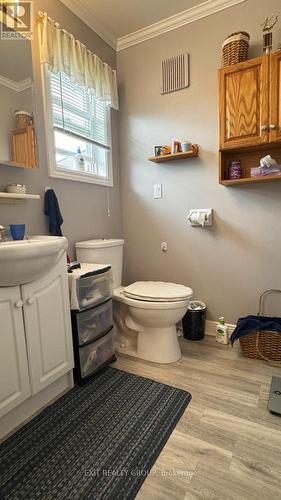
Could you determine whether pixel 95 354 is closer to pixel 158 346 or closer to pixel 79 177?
pixel 158 346

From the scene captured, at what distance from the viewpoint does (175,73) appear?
2.10m

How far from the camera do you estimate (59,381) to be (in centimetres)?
148

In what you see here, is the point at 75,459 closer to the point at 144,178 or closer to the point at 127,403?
the point at 127,403

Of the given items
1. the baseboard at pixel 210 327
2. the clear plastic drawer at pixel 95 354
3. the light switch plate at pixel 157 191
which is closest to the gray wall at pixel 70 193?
the light switch plate at pixel 157 191

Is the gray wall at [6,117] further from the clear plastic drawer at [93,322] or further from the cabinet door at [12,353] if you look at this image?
the clear plastic drawer at [93,322]

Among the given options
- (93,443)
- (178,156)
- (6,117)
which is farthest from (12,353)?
(178,156)

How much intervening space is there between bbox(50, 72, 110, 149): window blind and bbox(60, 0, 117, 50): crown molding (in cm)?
49

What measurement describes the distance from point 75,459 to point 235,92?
221 cm

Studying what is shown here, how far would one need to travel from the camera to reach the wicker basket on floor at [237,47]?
1698mm

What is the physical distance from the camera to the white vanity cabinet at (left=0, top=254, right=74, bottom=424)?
1136 millimetres

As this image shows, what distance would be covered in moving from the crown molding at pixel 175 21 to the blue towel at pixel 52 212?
1.61 metres

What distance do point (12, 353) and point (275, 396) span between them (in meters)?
1.38

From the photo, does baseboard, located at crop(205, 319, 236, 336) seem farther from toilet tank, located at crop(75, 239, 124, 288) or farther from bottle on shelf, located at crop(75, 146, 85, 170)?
bottle on shelf, located at crop(75, 146, 85, 170)

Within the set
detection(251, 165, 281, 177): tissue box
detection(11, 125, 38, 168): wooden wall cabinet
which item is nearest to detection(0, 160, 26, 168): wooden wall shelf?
detection(11, 125, 38, 168): wooden wall cabinet
